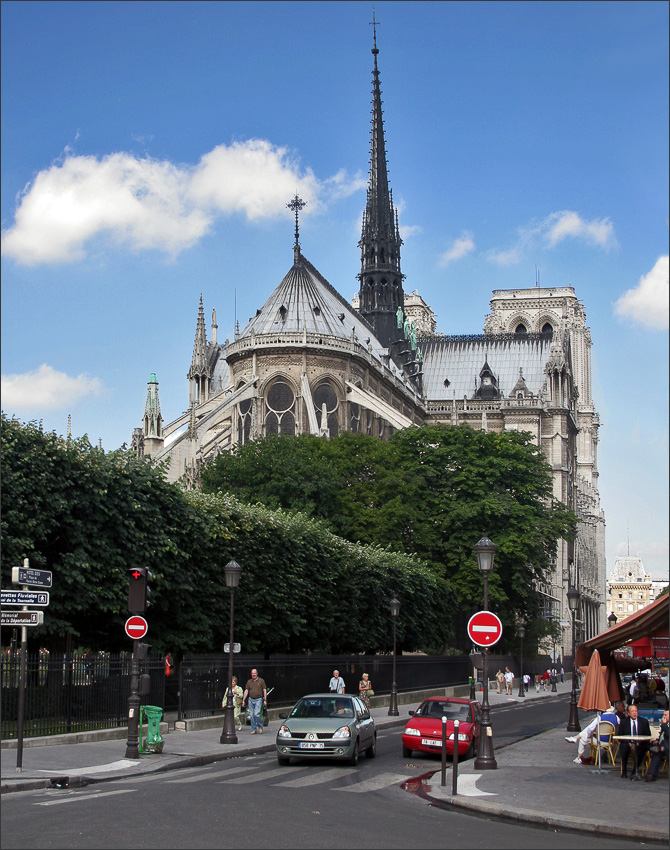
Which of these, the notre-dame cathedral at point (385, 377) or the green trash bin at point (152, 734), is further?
the notre-dame cathedral at point (385, 377)

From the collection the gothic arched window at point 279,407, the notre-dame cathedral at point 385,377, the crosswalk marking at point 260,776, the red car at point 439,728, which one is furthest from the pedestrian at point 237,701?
the gothic arched window at point 279,407

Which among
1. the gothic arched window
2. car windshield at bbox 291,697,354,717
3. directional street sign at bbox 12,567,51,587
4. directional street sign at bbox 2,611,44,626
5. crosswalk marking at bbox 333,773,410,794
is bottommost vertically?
crosswalk marking at bbox 333,773,410,794

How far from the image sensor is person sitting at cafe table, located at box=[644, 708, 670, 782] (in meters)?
18.0

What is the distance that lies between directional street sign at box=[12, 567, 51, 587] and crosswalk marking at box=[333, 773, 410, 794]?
5424mm

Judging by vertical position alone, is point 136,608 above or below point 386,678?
above

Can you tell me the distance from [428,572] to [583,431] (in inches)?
3591

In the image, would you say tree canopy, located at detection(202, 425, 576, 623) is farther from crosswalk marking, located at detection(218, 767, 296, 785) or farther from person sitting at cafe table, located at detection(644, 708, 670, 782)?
person sitting at cafe table, located at detection(644, 708, 670, 782)

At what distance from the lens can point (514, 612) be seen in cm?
6031

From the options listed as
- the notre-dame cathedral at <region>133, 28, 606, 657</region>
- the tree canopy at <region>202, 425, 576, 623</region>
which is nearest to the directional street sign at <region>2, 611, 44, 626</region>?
the tree canopy at <region>202, 425, 576, 623</region>

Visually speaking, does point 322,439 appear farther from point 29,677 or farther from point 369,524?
point 29,677

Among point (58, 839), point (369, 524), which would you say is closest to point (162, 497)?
point (58, 839)

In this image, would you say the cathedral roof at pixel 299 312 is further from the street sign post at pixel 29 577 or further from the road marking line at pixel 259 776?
the street sign post at pixel 29 577

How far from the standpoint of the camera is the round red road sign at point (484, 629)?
61.4 ft

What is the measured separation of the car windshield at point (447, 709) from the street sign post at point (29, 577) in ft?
31.0
